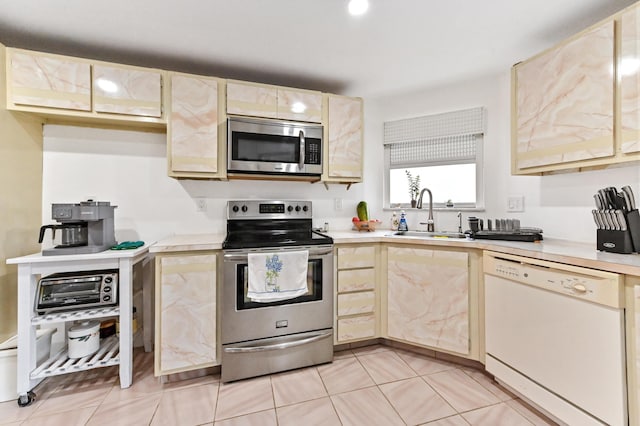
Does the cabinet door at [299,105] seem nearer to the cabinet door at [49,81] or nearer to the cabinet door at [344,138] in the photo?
the cabinet door at [344,138]

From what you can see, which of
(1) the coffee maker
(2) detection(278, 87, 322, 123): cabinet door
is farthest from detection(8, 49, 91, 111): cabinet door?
(2) detection(278, 87, 322, 123): cabinet door

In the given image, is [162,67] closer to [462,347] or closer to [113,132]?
[113,132]

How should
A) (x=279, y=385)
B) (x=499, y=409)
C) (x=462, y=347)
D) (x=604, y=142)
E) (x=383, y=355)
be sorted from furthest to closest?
1. (x=383, y=355)
2. (x=462, y=347)
3. (x=279, y=385)
4. (x=499, y=409)
5. (x=604, y=142)

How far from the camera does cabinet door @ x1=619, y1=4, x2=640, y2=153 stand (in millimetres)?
1373

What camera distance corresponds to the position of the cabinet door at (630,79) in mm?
1373

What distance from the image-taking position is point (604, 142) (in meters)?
1.50

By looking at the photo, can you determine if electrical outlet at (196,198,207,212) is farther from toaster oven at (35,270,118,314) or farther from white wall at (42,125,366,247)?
toaster oven at (35,270,118,314)

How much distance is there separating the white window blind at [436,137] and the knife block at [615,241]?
1.23 m

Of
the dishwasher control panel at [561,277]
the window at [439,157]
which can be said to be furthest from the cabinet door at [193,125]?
the dishwasher control panel at [561,277]

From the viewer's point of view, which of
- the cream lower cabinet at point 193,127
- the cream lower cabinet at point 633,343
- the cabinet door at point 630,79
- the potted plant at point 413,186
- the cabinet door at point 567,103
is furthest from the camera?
the potted plant at point 413,186

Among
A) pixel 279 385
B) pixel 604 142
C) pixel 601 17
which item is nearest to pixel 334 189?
pixel 279 385

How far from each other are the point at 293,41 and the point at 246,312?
190cm

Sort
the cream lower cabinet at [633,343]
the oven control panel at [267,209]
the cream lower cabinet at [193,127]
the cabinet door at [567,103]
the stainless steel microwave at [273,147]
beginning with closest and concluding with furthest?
the cream lower cabinet at [633,343]
the cabinet door at [567,103]
the cream lower cabinet at [193,127]
the stainless steel microwave at [273,147]
the oven control panel at [267,209]

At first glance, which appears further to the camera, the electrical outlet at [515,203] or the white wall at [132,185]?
the electrical outlet at [515,203]
